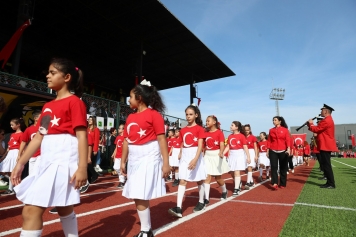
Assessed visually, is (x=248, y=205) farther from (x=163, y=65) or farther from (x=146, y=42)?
(x=163, y=65)

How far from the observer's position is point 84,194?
20.4 ft

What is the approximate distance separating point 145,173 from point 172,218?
Result: 5.20 feet

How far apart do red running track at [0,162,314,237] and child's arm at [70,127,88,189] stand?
1560 mm

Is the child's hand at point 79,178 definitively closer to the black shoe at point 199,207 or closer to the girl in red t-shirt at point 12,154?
the black shoe at point 199,207

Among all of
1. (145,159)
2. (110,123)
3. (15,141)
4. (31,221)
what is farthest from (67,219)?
(110,123)

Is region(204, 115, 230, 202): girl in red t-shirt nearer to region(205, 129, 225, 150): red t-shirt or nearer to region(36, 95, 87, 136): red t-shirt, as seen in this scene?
region(205, 129, 225, 150): red t-shirt

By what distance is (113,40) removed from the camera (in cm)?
1619

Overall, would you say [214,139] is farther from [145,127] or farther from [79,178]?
[79,178]

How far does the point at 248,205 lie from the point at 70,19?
13559 millimetres

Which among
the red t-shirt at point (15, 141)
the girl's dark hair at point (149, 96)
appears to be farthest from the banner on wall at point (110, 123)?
the girl's dark hair at point (149, 96)

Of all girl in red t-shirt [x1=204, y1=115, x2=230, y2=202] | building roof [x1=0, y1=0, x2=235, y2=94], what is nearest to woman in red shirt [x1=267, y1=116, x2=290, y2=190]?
girl in red t-shirt [x1=204, y1=115, x2=230, y2=202]

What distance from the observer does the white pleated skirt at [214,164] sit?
5.38m

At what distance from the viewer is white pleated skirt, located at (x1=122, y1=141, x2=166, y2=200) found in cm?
276

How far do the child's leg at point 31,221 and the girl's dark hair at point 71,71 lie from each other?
3.54ft
